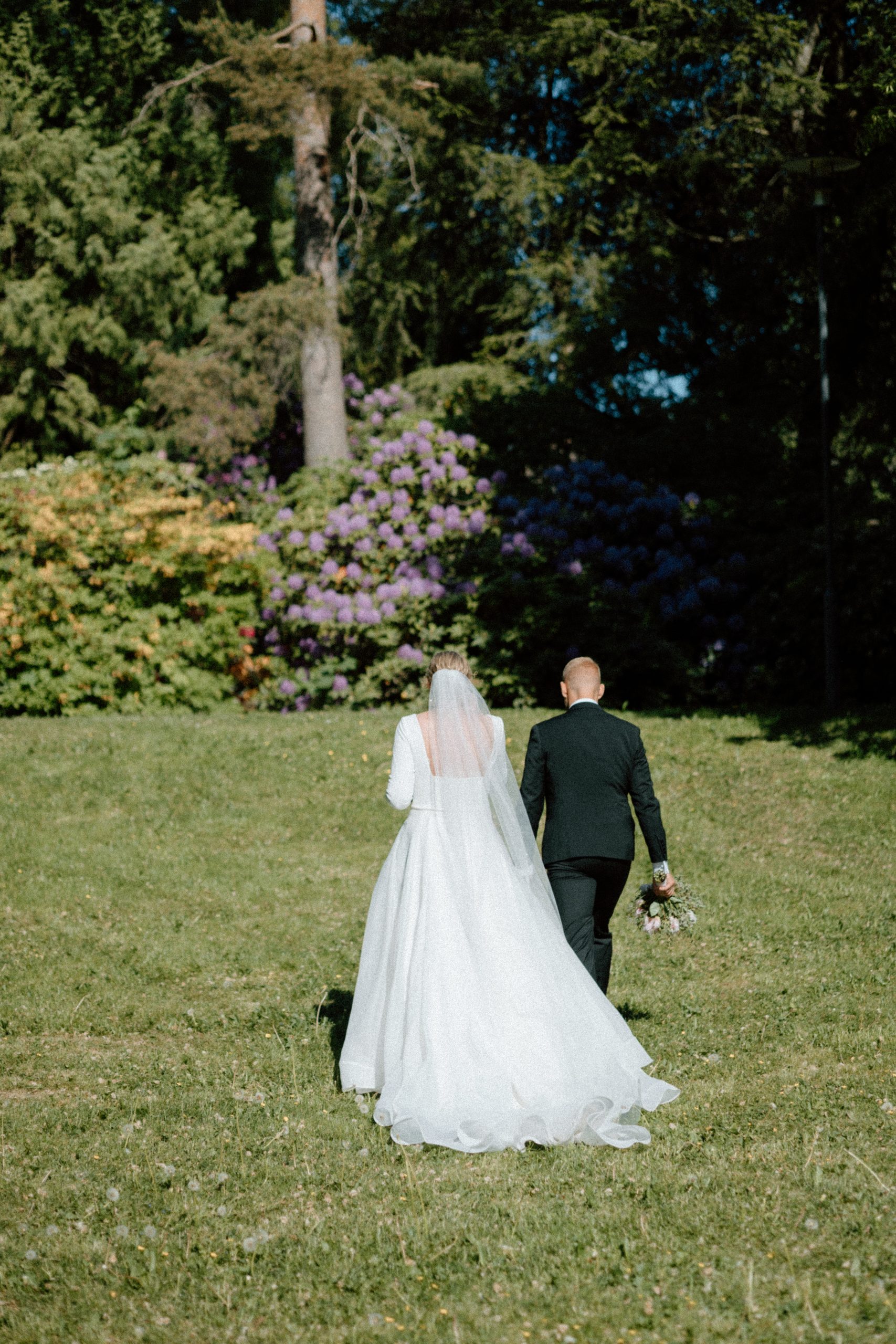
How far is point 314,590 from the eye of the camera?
14.0 m

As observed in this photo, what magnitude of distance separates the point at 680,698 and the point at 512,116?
523 inches

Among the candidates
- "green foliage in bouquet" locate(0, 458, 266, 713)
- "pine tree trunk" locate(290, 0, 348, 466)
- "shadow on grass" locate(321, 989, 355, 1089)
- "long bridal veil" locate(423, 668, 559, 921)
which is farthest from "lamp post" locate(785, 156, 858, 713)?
"long bridal veil" locate(423, 668, 559, 921)

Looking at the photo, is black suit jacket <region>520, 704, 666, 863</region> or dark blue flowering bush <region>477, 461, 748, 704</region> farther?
dark blue flowering bush <region>477, 461, 748, 704</region>

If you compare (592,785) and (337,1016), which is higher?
(592,785)

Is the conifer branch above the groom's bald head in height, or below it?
above

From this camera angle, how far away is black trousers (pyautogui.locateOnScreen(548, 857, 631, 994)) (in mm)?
4980

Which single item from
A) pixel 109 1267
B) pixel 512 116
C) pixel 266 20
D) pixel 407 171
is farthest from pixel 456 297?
pixel 109 1267

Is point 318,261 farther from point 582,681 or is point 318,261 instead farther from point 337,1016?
point 582,681

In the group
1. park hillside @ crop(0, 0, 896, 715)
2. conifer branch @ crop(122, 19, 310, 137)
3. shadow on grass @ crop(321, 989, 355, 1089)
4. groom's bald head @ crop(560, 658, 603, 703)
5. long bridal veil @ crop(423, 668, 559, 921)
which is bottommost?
shadow on grass @ crop(321, 989, 355, 1089)

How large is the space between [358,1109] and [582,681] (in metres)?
1.97

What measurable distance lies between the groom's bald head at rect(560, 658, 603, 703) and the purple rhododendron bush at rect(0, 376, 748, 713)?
8.27m

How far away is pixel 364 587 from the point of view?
14.1 metres

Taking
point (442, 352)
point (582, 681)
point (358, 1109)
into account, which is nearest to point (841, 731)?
point (582, 681)

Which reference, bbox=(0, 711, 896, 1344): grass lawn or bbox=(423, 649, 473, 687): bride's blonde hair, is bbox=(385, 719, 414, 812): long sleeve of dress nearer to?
bbox=(423, 649, 473, 687): bride's blonde hair
